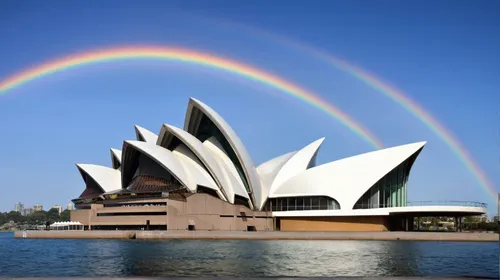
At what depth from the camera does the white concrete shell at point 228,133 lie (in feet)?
226

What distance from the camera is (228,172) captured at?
7006 centimetres

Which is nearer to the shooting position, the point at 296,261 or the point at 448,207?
the point at 296,261

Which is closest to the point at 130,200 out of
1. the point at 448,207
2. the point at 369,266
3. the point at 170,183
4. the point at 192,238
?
the point at 170,183

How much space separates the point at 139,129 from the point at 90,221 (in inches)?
556

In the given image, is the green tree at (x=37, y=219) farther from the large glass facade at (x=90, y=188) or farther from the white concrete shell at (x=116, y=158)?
the white concrete shell at (x=116, y=158)

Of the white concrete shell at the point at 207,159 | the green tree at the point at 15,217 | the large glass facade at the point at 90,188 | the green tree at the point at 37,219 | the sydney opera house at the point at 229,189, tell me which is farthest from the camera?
the green tree at the point at 15,217

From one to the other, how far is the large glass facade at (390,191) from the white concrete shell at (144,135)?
2834 cm

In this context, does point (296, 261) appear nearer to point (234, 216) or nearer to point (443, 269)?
point (443, 269)

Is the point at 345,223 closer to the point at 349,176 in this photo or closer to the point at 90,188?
→ the point at 349,176

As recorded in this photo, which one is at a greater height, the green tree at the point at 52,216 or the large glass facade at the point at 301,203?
the large glass facade at the point at 301,203

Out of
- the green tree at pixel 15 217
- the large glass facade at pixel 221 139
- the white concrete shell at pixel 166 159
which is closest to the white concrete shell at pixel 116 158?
the white concrete shell at pixel 166 159

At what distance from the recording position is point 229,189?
6850cm

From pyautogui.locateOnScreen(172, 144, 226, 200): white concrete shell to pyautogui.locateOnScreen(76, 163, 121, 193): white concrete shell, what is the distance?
36.8 feet

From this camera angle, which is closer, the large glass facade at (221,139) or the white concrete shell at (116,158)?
the large glass facade at (221,139)
